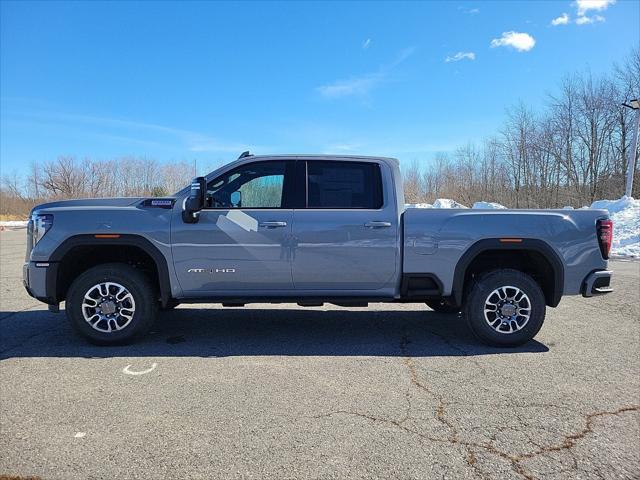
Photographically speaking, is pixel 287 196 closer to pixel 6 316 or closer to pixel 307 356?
pixel 307 356

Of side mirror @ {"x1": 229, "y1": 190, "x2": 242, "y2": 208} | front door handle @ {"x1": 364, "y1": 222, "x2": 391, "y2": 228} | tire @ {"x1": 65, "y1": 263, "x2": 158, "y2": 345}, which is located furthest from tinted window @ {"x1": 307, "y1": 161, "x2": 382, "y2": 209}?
tire @ {"x1": 65, "y1": 263, "x2": 158, "y2": 345}

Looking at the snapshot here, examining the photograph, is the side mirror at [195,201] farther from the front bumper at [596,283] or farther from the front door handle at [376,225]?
the front bumper at [596,283]

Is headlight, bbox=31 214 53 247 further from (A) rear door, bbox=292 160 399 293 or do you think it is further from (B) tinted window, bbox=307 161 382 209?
(B) tinted window, bbox=307 161 382 209

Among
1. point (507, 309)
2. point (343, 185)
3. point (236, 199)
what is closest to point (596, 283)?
point (507, 309)

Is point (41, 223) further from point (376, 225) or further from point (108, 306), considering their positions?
point (376, 225)

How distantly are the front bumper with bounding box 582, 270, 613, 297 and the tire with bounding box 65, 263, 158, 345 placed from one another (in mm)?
4889

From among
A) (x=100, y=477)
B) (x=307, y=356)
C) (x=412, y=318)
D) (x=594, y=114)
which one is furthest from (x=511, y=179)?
(x=100, y=477)

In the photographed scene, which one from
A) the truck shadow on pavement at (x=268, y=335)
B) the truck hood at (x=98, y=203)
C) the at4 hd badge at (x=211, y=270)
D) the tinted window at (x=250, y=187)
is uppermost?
the tinted window at (x=250, y=187)

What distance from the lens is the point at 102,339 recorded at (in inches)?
193

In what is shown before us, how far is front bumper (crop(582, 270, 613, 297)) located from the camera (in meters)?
4.95

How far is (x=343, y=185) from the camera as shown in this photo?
17.0 feet

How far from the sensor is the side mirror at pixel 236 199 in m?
5.04

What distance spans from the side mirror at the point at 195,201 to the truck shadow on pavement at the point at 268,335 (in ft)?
4.79

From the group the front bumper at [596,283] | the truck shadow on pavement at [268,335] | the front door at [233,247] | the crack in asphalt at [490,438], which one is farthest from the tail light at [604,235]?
the front door at [233,247]
